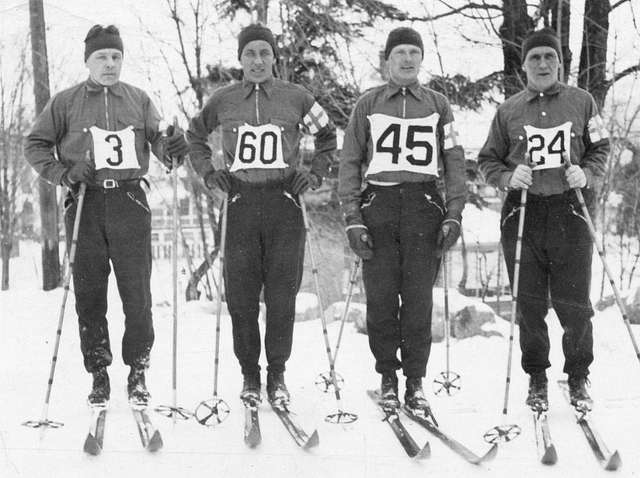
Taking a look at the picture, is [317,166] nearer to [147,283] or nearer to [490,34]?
[147,283]

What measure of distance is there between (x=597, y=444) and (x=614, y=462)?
28 centimetres

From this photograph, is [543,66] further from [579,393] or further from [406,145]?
[579,393]

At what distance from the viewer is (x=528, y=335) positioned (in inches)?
156

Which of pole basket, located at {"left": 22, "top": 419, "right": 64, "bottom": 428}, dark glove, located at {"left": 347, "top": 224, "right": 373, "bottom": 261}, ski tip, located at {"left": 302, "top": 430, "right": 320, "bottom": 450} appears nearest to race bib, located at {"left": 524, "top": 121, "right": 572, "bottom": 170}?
dark glove, located at {"left": 347, "top": 224, "right": 373, "bottom": 261}

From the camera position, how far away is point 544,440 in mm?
3359

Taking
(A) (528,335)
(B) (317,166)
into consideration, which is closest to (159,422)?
(B) (317,166)

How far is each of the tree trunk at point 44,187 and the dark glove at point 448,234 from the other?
7.32 m

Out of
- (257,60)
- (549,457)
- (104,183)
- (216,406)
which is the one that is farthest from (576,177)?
(104,183)

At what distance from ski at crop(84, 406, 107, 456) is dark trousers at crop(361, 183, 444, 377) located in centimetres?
152

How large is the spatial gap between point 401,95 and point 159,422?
223 cm

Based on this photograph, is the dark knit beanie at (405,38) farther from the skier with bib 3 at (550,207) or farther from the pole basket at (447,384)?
the pole basket at (447,384)

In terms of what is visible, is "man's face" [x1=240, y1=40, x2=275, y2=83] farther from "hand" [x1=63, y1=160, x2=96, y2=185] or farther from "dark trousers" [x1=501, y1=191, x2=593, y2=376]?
"dark trousers" [x1=501, y1=191, x2=593, y2=376]

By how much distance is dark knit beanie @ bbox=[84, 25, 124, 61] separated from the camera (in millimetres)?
3998

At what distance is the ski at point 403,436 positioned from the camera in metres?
3.22
